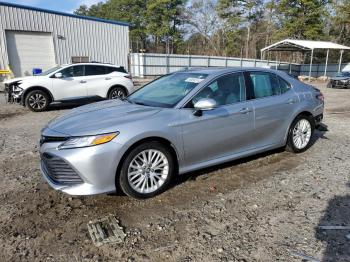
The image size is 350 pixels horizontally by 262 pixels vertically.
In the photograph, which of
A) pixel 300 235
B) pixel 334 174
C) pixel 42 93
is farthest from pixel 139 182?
pixel 42 93

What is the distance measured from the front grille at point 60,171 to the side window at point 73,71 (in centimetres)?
767

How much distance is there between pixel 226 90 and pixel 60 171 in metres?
2.51

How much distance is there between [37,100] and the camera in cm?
1045

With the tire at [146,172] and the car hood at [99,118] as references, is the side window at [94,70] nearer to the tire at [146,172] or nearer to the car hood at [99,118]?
the car hood at [99,118]

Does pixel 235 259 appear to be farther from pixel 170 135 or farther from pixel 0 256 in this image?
pixel 0 256

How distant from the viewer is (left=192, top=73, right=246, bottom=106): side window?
14.6 feet

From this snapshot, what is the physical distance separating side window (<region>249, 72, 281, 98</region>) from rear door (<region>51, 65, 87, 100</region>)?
7435mm

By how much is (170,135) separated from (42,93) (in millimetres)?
7842

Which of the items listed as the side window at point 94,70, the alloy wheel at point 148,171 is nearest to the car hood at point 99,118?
the alloy wheel at point 148,171

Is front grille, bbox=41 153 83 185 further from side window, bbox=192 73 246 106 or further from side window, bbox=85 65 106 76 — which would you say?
side window, bbox=85 65 106 76

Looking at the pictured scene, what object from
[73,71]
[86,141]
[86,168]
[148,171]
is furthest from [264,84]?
[73,71]

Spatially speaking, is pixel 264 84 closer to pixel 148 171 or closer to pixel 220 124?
pixel 220 124

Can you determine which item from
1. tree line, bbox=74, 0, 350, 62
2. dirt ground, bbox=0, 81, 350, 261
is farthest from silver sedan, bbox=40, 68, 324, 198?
Result: tree line, bbox=74, 0, 350, 62

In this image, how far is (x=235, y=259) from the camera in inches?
112
